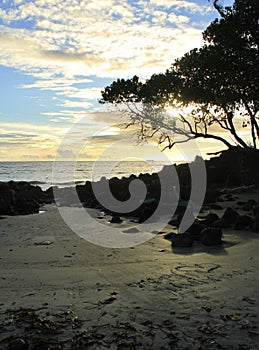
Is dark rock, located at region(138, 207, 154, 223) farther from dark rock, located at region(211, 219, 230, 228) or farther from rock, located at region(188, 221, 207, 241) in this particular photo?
rock, located at region(188, 221, 207, 241)

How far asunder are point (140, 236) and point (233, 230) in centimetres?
225

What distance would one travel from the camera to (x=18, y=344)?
3391mm

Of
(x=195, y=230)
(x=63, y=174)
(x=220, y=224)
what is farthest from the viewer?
(x=63, y=174)

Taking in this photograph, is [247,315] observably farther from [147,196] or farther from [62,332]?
[147,196]

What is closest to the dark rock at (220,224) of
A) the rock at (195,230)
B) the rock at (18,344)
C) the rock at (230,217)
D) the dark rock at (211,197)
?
the rock at (230,217)

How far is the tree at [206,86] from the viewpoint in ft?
38.6

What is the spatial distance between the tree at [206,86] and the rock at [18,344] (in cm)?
1062

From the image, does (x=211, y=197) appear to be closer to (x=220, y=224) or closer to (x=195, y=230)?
(x=220, y=224)

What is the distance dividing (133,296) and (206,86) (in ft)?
33.7

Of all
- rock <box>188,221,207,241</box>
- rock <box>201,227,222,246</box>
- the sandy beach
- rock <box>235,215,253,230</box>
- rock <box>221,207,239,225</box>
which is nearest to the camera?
the sandy beach

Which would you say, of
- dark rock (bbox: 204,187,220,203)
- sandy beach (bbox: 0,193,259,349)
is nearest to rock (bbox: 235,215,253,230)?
sandy beach (bbox: 0,193,259,349)

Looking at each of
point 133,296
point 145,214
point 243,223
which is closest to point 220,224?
point 243,223

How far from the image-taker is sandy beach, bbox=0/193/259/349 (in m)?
3.57

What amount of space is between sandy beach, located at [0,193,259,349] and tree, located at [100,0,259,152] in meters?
6.58
